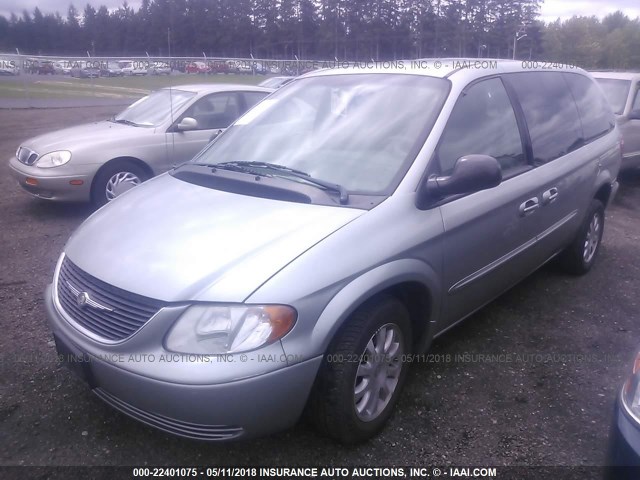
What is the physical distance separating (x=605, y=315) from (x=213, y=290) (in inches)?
130

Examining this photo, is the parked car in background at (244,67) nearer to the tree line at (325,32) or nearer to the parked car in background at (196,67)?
the parked car in background at (196,67)

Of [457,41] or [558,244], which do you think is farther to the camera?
[457,41]

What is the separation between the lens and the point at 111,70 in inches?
970

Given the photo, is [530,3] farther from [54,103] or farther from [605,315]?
[605,315]

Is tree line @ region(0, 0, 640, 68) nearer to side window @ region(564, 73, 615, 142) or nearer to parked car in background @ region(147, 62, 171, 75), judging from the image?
parked car in background @ region(147, 62, 171, 75)

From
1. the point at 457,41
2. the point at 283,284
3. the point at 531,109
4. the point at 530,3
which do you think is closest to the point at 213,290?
the point at 283,284

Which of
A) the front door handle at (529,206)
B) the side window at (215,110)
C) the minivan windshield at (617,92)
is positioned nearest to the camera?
the front door handle at (529,206)

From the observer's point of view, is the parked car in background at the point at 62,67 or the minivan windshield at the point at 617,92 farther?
the parked car in background at the point at 62,67

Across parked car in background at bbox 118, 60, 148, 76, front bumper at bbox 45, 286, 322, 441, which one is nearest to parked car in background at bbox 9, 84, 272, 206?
front bumper at bbox 45, 286, 322, 441

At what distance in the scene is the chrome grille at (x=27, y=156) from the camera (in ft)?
21.1

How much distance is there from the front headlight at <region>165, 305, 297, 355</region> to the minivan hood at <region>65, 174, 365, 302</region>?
59 mm

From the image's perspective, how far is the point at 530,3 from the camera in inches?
908

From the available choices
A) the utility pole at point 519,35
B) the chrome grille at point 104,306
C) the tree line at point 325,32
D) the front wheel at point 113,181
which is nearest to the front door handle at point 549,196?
the chrome grille at point 104,306

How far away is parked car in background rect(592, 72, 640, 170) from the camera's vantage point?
8438 millimetres
